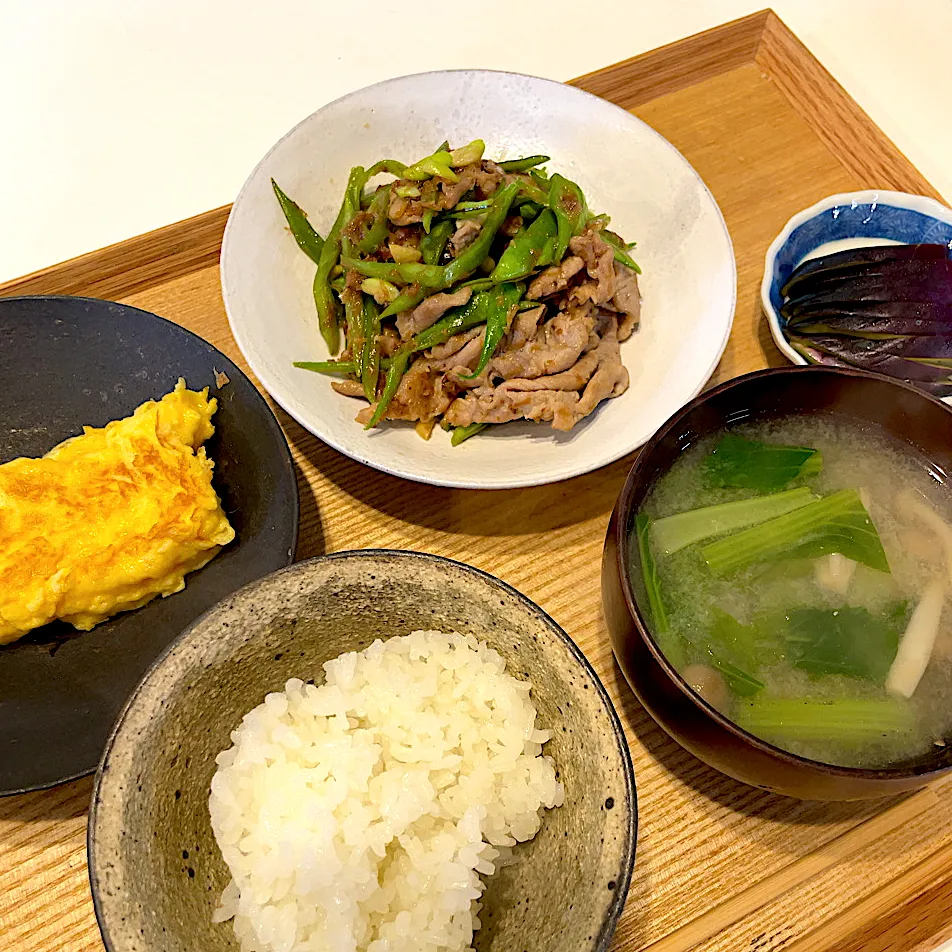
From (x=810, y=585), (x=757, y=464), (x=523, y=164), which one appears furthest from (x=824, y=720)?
(x=523, y=164)

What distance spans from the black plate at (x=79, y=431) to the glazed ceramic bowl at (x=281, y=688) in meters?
0.29

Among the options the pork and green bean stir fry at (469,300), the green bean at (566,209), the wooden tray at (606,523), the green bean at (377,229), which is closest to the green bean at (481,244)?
the pork and green bean stir fry at (469,300)

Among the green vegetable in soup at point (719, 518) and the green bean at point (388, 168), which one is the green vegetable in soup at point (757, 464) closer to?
the green vegetable in soup at point (719, 518)

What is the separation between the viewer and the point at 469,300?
Answer: 212cm

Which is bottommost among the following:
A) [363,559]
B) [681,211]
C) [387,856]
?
[387,856]

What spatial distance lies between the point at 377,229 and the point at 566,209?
1.62 feet

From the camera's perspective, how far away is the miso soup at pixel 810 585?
58.5 inches

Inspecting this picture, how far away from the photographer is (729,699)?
149cm

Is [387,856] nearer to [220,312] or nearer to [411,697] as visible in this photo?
[411,697]

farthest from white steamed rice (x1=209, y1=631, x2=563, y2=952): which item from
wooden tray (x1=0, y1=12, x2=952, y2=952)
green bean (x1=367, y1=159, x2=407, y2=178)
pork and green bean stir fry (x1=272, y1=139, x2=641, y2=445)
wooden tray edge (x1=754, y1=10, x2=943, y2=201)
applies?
wooden tray edge (x1=754, y1=10, x2=943, y2=201)

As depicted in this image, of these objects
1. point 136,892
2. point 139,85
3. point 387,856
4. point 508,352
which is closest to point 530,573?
point 508,352

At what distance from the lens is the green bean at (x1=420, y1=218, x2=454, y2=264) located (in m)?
2.16

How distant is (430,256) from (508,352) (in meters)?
0.32

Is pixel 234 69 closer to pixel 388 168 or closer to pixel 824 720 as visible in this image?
pixel 388 168
